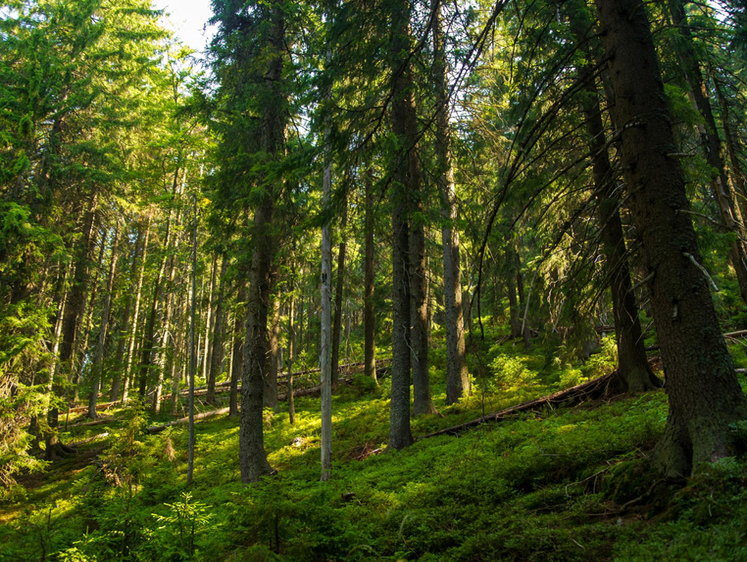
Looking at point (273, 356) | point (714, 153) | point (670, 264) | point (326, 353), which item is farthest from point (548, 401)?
point (273, 356)

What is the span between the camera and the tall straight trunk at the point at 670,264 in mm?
3021

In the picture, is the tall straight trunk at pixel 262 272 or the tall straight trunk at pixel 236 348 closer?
the tall straight trunk at pixel 262 272

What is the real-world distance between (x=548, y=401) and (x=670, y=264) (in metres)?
6.44

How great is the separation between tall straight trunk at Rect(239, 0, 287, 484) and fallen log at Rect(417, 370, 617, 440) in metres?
4.01

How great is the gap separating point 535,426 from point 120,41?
2168 cm

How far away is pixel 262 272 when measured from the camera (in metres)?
10.7

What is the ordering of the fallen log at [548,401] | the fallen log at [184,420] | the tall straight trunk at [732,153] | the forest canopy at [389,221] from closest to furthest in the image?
the forest canopy at [389,221] → the fallen log at [548,401] → the tall straight trunk at [732,153] → the fallen log at [184,420]

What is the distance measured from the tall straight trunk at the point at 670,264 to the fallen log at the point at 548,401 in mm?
5514

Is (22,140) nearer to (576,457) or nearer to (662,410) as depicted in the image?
(576,457)

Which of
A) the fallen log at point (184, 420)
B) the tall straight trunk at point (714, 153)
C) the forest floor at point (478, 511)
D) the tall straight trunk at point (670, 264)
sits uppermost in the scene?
the tall straight trunk at point (714, 153)

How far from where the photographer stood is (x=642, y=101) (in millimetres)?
3574

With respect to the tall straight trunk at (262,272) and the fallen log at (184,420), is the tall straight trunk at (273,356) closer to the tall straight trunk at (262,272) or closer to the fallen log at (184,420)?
the fallen log at (184,420)

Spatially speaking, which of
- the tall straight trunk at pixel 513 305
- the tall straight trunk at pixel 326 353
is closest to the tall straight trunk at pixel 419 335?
the tall straight trunk at pixel 326 353

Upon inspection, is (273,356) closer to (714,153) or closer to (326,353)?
(326,353)
